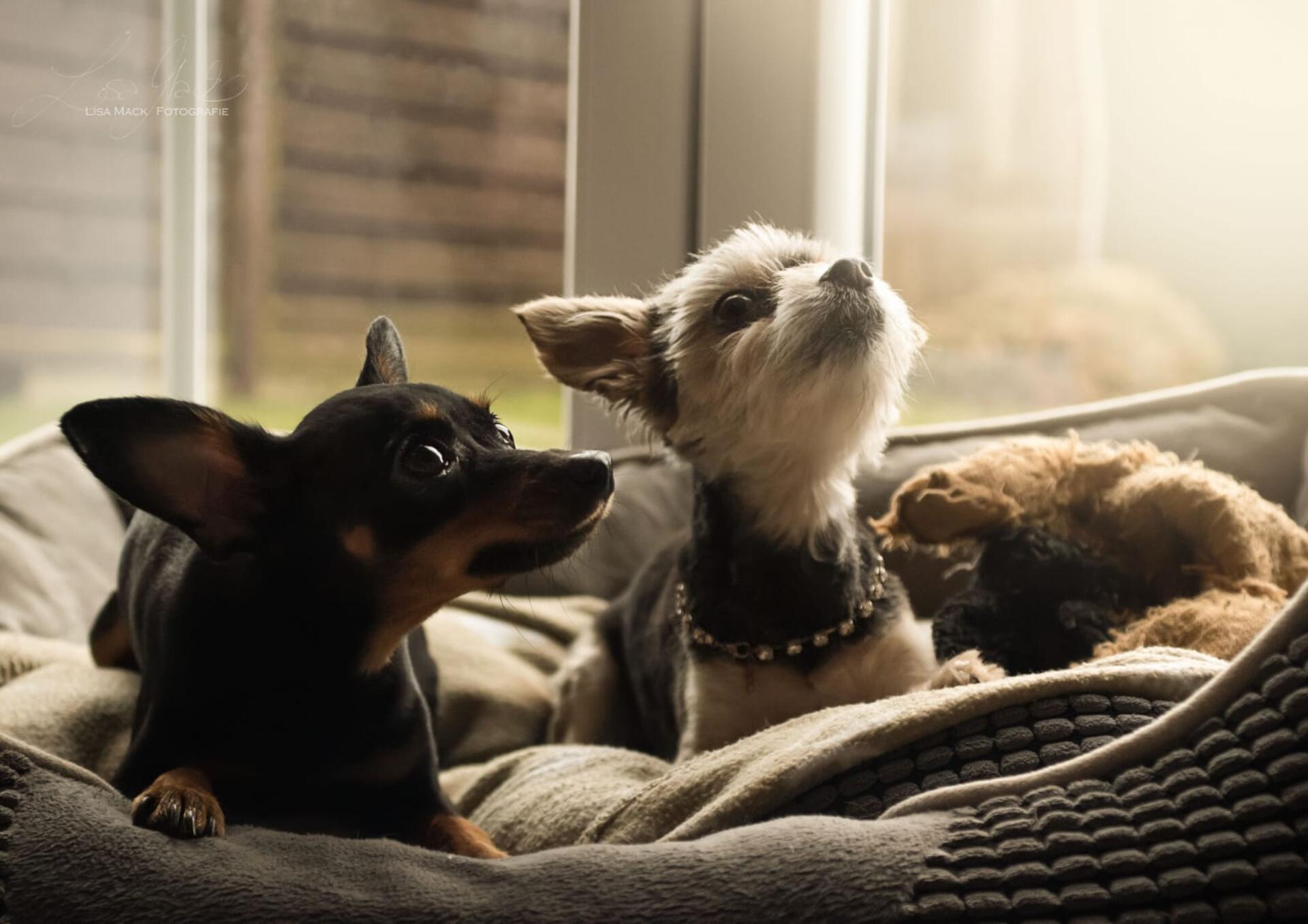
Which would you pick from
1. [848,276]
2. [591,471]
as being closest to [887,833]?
[591,471]

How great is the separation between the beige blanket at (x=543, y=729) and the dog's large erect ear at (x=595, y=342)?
21.2 inches

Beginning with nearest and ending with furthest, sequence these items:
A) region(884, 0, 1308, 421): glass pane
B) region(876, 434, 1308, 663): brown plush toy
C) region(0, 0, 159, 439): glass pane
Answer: region(0, 0, 159, 439): glass pane, region(876, 434, 1308, 663): brown plush toy, region(884, 0, 1308, 421): glass pane

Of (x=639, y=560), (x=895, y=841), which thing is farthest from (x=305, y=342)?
(x=639, y=560)

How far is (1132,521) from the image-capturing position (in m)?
1.65

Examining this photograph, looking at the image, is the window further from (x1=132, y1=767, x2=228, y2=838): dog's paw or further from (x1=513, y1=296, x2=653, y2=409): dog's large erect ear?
(x1=132, y1=767, x2=228, y2=838): dog's paw

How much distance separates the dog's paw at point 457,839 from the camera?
1.27 metres

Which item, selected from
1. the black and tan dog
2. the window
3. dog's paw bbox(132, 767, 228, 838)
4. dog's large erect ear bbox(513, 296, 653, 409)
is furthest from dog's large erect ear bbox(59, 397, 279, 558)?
dog's large erect ear bbox(513, 296, 653, 409)

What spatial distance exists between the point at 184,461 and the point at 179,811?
1.03ft

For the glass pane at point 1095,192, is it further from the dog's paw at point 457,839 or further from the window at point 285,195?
the dog's paw at point 457,839

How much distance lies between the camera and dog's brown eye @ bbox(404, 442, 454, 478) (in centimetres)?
115

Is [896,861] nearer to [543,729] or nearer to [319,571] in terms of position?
[319,571]

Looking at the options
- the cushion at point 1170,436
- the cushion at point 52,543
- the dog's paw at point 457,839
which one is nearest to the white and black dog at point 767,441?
the cushion at point 1170,436

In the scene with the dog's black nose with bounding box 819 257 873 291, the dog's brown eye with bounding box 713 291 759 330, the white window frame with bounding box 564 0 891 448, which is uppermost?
the white window frame with bounding box 564 0 891 448

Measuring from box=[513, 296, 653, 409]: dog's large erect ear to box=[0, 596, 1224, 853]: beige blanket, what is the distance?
1.77 ft
